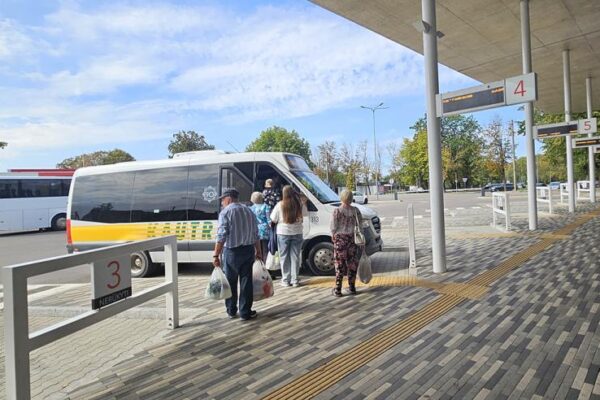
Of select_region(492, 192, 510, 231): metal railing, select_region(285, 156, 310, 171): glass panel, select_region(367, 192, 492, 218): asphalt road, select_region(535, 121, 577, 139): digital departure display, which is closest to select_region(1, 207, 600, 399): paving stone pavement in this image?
select_region(285, 156, 310, 171): glass panel

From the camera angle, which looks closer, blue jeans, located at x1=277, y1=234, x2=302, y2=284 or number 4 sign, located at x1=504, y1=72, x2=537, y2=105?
blue jeans, located at x1=277, y1=234, x2=302, y2=284

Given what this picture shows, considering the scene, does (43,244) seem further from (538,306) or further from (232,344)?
(538,306)

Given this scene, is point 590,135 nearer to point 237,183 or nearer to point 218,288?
point 237,183

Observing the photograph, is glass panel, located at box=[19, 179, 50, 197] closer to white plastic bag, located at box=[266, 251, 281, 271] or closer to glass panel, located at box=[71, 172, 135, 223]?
glass panel, located at box=[71, 172, 135, 223]

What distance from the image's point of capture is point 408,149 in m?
78.6

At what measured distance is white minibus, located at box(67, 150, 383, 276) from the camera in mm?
7703

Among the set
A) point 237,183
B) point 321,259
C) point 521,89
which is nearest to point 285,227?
point 321,259

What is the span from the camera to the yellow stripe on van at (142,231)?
8.23 metres

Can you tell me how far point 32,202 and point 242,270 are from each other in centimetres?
2290

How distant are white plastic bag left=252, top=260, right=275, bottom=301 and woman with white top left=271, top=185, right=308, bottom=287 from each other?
1.41 metres

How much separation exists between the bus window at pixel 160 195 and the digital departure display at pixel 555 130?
11595 mm

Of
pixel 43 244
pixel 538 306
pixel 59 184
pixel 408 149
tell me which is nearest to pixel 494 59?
pixel 538 306

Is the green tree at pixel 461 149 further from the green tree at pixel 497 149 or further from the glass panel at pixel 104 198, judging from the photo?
the glass panel at pixel 104 198

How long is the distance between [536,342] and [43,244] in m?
18.0
